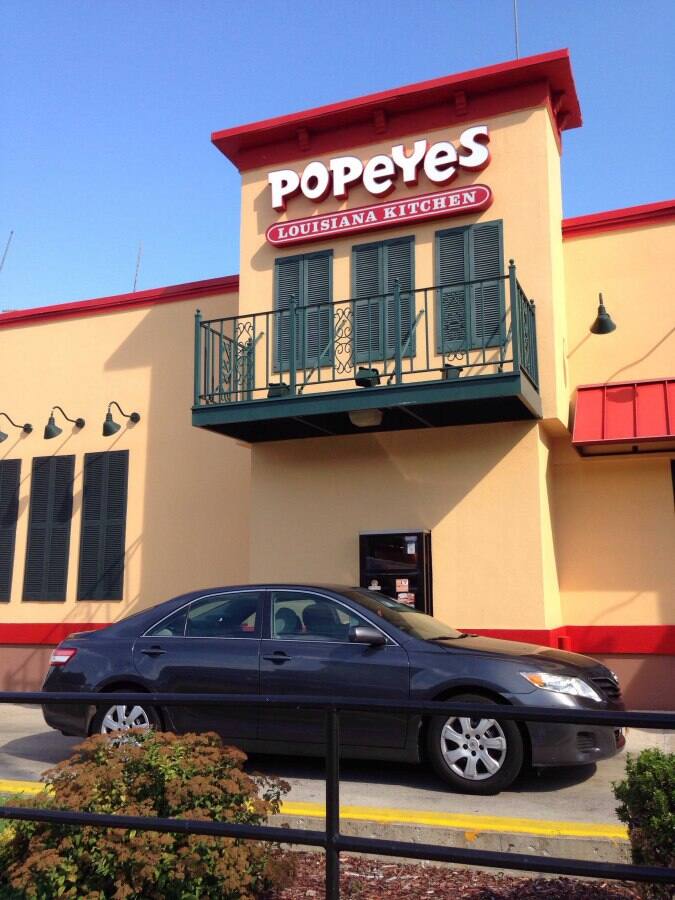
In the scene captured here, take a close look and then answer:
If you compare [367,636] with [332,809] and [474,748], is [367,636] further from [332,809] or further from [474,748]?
[332,809]

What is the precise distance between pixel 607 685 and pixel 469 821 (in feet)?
7.57

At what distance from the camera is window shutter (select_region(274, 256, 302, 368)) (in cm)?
1152

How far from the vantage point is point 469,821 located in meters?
5.36

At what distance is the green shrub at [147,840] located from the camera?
3.71 m

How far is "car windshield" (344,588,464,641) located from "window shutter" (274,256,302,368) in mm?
4474

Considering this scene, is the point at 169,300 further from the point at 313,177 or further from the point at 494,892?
the point at 494,892

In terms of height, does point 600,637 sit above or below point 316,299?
below

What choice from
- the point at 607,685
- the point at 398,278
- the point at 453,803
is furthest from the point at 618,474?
the point at 453,803

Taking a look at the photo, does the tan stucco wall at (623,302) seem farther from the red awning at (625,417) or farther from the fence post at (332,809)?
the fence post at (332,809)

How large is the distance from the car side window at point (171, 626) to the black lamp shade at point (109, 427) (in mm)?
5929

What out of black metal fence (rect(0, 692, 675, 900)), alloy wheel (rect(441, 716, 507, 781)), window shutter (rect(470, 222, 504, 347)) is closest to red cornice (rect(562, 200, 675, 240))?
window shutter (rect(470, 222, 504, 347))

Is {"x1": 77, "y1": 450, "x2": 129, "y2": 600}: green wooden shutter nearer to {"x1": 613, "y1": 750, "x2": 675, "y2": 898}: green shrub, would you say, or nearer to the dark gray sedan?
the dark gray sedan

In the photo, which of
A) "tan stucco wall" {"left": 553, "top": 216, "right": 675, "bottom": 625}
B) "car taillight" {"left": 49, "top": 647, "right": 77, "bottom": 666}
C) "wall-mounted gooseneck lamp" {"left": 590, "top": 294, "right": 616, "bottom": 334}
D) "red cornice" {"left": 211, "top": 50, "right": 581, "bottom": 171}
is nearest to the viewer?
"car taillight" {"left": 49, "top": 647, "right": 77, "bottom": 666}

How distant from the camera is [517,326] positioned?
32.1 feet
